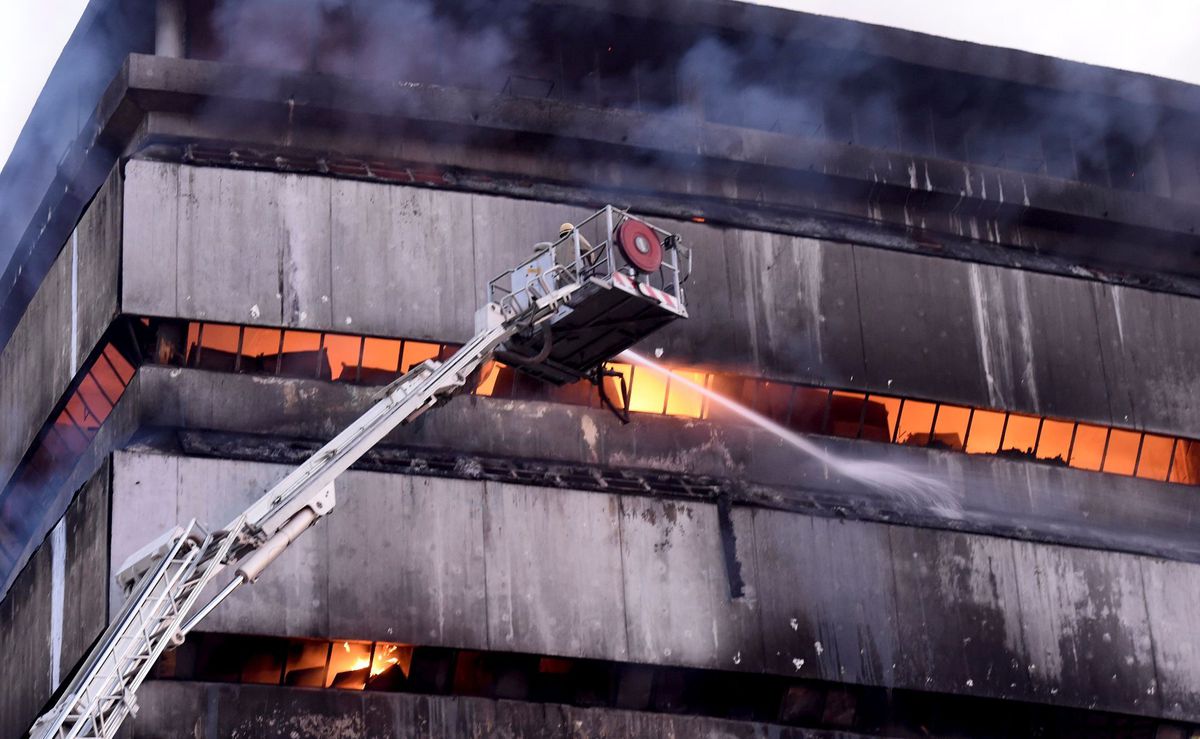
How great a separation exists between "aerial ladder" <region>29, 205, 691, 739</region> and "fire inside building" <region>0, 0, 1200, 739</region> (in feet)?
13.3

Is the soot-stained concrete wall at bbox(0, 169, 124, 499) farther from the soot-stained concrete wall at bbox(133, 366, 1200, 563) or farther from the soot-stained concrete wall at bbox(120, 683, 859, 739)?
the soot-stained concrete wall at bbox(120, 683, 859, 739)

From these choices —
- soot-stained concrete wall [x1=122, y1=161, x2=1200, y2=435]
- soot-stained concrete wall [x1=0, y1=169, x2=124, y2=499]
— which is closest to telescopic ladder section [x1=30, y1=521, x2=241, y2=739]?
soot-stained concrete wall [x1=122, y1=161, x2=1200, y2=435]

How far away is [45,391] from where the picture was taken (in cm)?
3478

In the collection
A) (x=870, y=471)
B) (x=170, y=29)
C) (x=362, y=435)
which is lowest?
(x=362, y=435)

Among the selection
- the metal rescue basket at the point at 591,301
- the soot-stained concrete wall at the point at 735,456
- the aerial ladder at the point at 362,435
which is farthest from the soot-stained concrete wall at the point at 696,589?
the metal rescue basket at the point at 591,301

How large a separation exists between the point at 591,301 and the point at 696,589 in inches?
371

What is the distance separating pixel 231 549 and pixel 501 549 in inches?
369

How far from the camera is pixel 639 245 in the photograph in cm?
2384

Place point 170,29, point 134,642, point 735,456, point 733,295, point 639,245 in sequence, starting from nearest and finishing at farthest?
point 134,642, point 639,245, point 735,456, point 733,295, point 170,29

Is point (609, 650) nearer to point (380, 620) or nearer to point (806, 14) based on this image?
point (380, 620)

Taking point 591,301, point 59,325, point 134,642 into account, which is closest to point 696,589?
point 591,301

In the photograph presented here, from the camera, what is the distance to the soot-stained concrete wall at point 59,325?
32656 mm

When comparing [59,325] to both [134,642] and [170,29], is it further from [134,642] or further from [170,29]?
[134,642]

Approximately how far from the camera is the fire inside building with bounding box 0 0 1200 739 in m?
30.8
